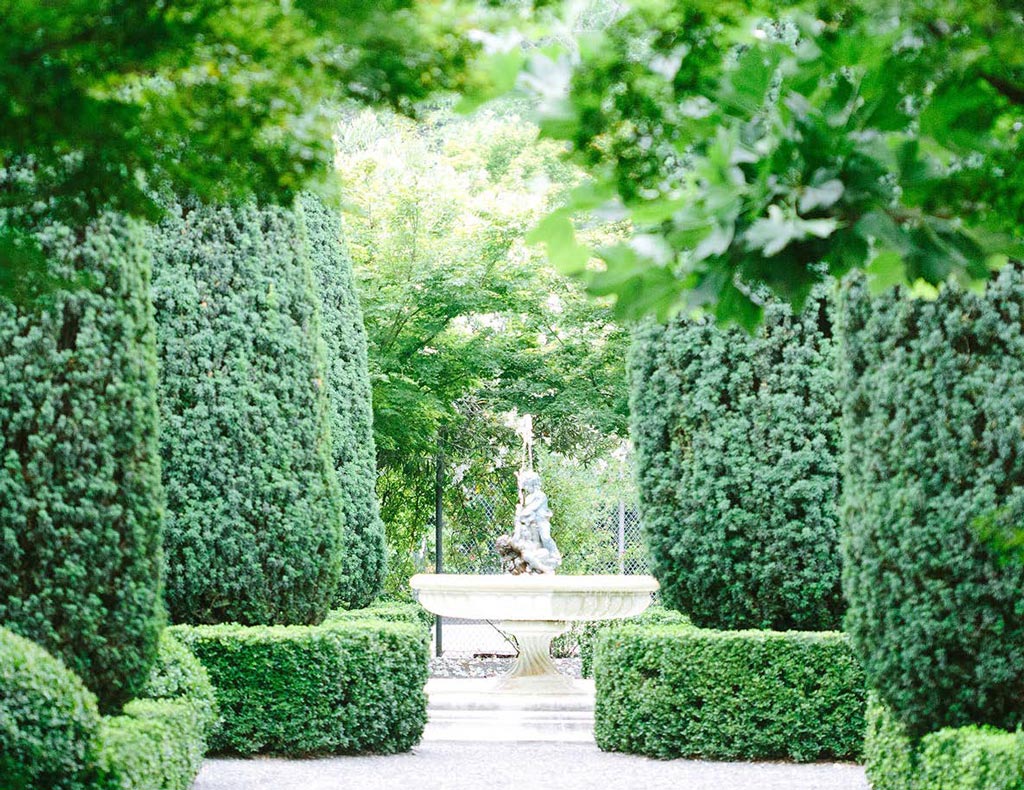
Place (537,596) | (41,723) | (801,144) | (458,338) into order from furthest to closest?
1. (458,338)
2. (537,596)
3. (41,723)
4. (801,144)

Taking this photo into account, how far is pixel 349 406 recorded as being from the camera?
12.4 meters

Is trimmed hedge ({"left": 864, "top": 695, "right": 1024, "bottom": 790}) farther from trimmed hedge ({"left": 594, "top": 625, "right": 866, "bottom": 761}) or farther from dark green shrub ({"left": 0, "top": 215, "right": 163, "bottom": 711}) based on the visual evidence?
dark green shrub ({"left": 0, "top": 215, "right": 163, "bottom": 711})

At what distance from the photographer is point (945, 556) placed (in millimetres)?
6062

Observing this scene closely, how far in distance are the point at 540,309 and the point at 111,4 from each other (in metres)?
14.6

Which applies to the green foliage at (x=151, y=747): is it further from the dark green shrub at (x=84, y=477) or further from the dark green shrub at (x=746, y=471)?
the dark green shrub at (x=746, y=471)

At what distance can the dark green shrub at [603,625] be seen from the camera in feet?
35.0

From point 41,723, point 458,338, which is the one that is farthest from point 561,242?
point 458,338

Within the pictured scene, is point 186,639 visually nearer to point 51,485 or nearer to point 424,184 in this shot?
point 51,485

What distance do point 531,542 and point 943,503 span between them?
8.49 metres

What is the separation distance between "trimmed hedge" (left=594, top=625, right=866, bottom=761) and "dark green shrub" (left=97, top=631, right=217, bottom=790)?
10.1 ft

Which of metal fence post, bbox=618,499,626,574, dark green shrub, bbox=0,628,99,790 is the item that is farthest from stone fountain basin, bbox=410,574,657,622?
dark green shrub, bbox=0,628,99,790

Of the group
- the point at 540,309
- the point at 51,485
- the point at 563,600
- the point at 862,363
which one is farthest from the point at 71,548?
the point at 540,309

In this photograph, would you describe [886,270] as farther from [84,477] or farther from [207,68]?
[84,477]

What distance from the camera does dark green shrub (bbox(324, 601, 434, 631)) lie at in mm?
10609
